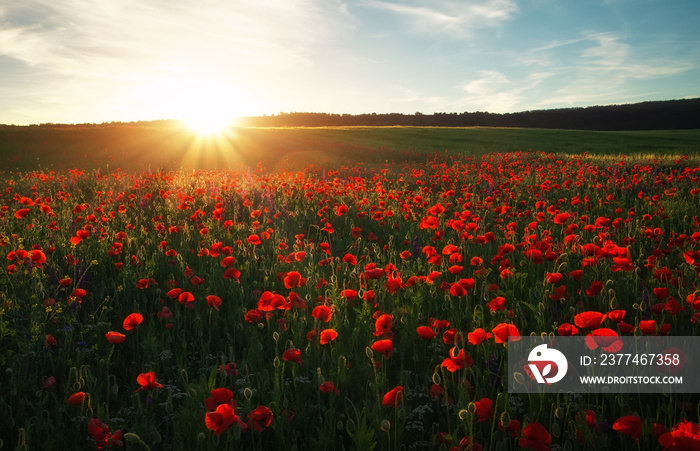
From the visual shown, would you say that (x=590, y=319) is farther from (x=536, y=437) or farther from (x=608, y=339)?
(x=536, y=437)

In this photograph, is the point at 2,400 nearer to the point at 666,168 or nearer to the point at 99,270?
the point at 99,270

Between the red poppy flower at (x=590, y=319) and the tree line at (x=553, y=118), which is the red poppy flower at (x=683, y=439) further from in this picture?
the tree line at (x=553, y=118)

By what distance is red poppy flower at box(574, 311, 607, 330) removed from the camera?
168 cm

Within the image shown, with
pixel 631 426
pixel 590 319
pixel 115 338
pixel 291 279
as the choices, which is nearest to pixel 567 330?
pixel 590 319

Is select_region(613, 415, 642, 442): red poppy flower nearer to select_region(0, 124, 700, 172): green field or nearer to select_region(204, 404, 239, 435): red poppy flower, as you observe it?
select_region(204, 404, 239, 435): red poppy flower

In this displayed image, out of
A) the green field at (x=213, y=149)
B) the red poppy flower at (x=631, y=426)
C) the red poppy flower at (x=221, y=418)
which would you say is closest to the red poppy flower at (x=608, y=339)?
the red poppy flower at (x=631, y=426)

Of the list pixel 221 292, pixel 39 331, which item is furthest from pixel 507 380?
pixel 39 331

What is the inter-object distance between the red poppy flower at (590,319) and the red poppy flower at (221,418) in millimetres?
1406

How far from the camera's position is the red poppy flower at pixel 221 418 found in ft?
4.34

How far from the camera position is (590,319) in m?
1.70

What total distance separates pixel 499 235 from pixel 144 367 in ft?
12.7

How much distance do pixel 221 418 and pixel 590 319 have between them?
151 centimetres

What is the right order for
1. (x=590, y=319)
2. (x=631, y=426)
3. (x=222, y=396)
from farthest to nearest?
(x=590, y=319), (x=222, y=396), (x=631, y=426)

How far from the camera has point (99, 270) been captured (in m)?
3.51
